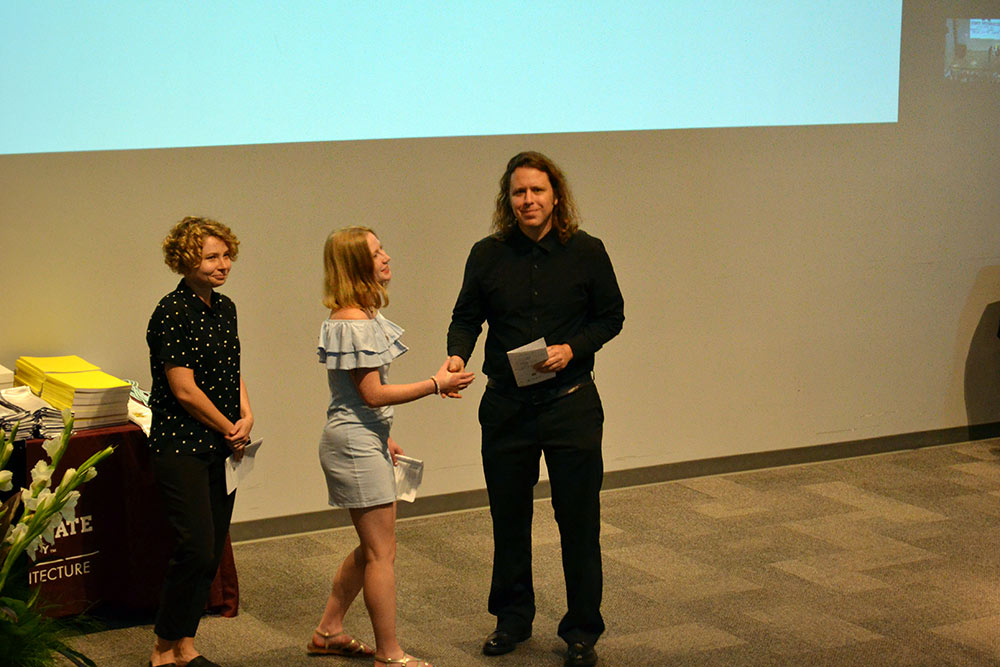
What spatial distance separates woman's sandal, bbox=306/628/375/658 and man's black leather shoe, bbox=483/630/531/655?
1.10 feet

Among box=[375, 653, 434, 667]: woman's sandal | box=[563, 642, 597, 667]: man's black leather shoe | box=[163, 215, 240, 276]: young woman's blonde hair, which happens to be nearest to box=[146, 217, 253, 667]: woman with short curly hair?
box=[163, 215, 240, 276]: young woman's blonde hair

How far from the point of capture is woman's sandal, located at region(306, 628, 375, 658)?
3.27 metres

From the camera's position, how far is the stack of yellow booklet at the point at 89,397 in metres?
3.45

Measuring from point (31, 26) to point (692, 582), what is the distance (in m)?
2.94

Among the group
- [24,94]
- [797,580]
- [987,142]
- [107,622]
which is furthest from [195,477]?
[987,142]

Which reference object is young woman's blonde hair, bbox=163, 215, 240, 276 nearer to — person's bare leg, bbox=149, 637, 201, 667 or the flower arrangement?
person's bare leg, bbox=149, 637, 201, 667

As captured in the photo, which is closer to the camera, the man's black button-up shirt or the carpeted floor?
the man's black button-up shirt

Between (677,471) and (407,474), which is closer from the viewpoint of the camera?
(407,474)

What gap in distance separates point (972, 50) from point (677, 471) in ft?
8.65

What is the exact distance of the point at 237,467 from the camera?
3146 mm

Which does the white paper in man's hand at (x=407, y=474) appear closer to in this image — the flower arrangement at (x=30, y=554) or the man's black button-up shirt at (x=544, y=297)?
the man's black button-up shirt at (x=544, y=297)

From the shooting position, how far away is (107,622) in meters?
3.60

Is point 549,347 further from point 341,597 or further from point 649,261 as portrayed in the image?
point 649,261

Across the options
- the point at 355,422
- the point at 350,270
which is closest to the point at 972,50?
the point at 350,270
